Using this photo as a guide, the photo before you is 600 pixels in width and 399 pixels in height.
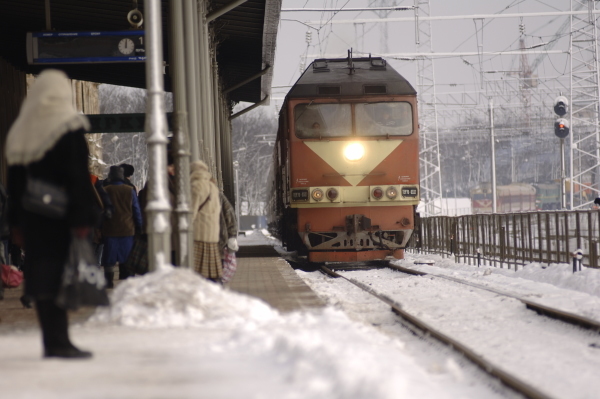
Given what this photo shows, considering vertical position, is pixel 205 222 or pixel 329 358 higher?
pixel 205 222

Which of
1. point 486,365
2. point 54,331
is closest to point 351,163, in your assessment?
point 486,365

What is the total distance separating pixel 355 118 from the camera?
17594mm

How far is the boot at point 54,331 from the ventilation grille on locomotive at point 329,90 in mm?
12590

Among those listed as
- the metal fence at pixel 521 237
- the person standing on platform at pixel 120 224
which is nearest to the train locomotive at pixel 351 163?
the metal fence at pixel 521 237

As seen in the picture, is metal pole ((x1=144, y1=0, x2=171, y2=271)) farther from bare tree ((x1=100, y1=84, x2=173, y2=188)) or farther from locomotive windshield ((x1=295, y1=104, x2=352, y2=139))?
bare tree ((x1=100, y1=84, x2=173, y2=188))

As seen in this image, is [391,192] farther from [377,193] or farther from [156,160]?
[156,160]

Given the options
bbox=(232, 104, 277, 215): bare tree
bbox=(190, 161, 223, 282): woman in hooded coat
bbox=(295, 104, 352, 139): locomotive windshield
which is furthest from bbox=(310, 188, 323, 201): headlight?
bbox=(232, 104, 277, 215): bare tree

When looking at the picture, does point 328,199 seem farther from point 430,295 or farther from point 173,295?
point 173,295

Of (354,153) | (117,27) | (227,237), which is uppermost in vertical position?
(117,27)

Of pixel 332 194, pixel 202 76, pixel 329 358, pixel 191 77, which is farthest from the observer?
pixel 332 194

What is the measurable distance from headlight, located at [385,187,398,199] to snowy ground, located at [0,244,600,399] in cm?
781

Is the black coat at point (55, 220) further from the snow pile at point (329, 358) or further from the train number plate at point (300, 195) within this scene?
the train number plate at point (300, 195)

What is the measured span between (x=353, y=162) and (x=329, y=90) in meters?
1.45

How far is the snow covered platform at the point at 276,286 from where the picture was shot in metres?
9.42
